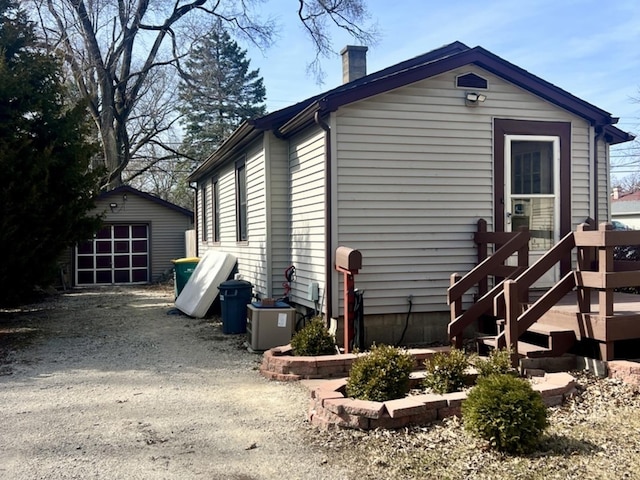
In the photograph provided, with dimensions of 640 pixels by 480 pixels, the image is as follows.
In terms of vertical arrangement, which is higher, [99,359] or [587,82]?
[587,82]

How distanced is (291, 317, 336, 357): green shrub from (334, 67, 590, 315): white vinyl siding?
3.42 ft

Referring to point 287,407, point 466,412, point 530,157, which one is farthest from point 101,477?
point 530,157

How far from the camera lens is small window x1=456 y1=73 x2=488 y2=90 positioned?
7301mm

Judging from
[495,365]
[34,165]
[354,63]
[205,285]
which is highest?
[354,63]

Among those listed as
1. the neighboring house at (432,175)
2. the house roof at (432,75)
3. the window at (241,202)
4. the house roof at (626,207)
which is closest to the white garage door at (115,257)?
the window at (241,202)

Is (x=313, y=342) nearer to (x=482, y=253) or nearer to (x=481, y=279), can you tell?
(x=481, y=279)

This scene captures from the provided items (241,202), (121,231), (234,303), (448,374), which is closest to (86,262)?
(121,231)

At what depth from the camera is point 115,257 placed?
62.4 ft

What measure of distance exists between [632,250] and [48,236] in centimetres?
1091

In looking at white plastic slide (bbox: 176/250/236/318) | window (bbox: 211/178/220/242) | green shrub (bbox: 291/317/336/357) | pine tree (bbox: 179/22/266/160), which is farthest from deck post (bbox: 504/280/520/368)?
pine tree (bbox: 179/22/266/160)

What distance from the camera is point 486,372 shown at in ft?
15.0

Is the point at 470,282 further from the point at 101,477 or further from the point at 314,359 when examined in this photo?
the point at 101,477

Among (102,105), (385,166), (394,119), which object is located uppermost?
(102,105)

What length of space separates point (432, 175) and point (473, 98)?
1117mm
